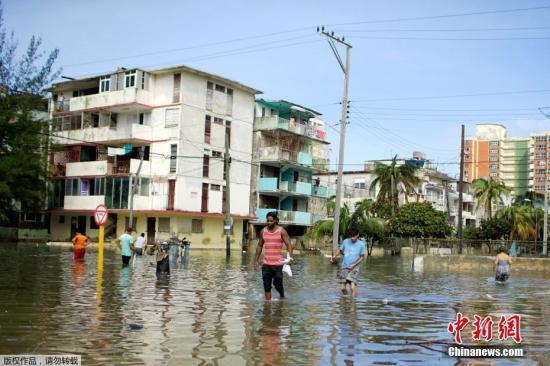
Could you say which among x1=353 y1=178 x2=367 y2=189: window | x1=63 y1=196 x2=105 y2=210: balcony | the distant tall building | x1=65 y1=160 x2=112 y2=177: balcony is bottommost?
x1=63 y1=196 x2=105 y2=210: balcony

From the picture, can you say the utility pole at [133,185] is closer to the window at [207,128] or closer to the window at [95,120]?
the window at [207,128]

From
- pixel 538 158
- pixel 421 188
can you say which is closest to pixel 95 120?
pixel 421 188

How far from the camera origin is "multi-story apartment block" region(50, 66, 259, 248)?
53.2m

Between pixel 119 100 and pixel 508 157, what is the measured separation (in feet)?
405

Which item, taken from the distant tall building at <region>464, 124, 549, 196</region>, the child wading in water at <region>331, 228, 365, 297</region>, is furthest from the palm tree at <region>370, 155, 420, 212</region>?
the distant tall building at <region>464, 124, 549, 196</region>

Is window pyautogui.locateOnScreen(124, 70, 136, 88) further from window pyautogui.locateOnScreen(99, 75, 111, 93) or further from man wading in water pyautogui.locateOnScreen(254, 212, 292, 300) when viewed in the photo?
man wading in water pyautogui.locateOnScreen(254, 212, 292, 300)

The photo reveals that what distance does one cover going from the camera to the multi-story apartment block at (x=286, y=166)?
202 feet

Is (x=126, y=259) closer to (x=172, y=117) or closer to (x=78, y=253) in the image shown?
(x=78, y=253)

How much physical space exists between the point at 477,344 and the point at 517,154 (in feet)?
536

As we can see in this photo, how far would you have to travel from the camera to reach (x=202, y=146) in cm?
5459

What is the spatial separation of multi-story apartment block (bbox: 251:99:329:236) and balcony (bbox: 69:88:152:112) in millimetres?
12401

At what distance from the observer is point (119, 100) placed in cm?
5431

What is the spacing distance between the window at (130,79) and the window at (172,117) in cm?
394

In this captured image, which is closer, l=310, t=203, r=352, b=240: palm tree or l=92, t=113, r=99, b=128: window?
l=310, t=203, r=352, b=240: palm tree
